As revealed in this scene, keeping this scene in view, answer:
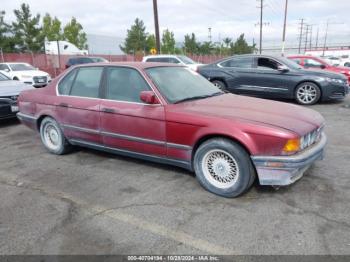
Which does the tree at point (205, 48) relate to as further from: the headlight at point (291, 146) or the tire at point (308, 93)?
the headlight at point (291, 146)

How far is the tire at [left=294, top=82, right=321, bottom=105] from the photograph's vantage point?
9.62 metres

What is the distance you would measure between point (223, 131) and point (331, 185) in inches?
61.3

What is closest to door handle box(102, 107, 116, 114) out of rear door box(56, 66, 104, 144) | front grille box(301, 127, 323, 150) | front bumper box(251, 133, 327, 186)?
rear door box(56, 66, 104, 144)

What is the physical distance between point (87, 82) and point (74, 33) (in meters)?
47.3

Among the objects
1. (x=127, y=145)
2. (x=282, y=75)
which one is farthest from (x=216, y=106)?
(x=282, y=75)

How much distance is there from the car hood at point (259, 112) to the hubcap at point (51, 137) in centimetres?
246

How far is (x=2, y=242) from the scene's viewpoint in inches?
116

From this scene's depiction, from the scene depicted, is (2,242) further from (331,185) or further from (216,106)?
(331,185)

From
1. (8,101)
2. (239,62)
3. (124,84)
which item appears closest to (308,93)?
(239,62)

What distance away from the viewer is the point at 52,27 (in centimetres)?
4644

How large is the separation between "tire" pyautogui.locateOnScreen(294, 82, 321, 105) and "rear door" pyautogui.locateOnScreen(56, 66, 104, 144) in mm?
6851

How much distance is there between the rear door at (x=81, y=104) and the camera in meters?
4.77

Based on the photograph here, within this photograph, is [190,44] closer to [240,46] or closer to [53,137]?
[240,46]

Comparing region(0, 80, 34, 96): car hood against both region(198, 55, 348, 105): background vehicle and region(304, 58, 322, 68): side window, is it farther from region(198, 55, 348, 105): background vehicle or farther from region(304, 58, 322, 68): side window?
region(304, 58, 322, 68): side window
